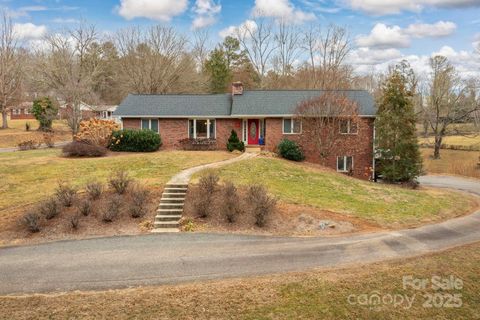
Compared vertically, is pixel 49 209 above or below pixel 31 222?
above

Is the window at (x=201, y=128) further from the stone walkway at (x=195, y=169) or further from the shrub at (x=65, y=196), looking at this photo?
the shrub at (x=65, y=196)

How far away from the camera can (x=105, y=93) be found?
6925 cm

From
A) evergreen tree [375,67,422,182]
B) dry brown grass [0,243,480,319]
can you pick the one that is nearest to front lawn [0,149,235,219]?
dry brown grass [0,243,480,319]

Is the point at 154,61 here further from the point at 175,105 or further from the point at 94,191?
the point at 94,191

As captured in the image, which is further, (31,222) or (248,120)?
(248,120)

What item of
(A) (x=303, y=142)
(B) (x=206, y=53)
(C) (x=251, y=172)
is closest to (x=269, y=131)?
(A) (x=303, y=142)

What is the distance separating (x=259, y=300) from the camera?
7949mm

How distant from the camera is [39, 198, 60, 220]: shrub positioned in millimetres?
13492

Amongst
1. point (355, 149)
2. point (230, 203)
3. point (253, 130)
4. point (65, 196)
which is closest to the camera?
point (230, 203)

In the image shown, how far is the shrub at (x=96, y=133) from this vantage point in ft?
82.5

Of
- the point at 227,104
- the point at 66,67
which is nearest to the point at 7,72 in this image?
the point at 66,67

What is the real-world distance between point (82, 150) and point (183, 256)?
50.9 feet

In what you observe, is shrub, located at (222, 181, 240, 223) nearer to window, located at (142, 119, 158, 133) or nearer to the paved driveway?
the paved driveway

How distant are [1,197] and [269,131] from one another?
1825 centimetres
